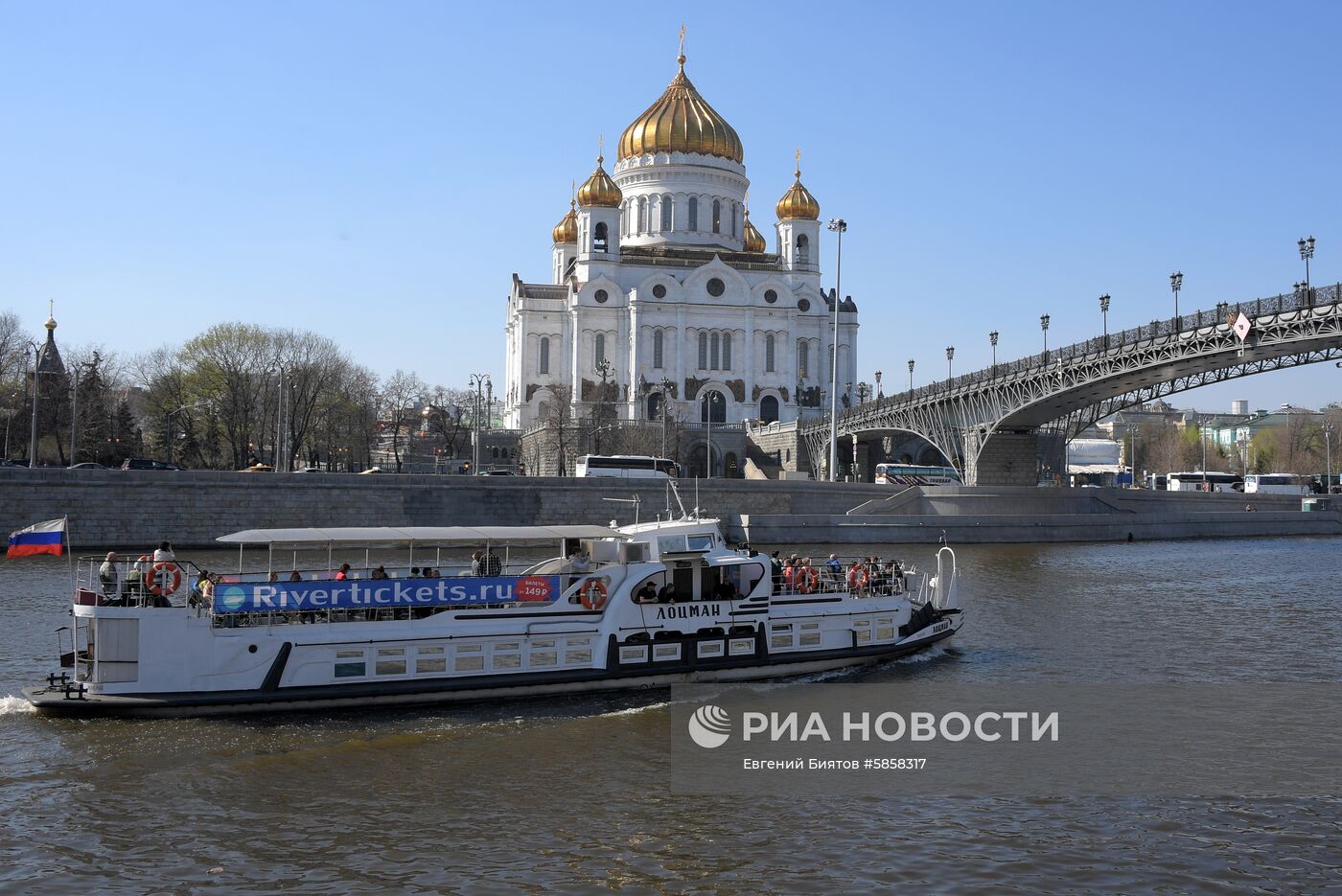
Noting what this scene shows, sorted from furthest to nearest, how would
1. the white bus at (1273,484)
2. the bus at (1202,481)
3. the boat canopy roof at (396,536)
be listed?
the bus at (1202,481) < the white bus at (1273,484) < the boat canopy roof at (396,536)

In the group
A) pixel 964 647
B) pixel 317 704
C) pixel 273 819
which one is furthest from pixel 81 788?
pixel 964 647

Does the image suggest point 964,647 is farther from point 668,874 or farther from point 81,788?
point 81,788

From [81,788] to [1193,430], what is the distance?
402 feet

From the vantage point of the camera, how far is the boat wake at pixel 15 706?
1884cm

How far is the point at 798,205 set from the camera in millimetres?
101188

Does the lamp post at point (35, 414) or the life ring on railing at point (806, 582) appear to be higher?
the lamp post at point (35, 414)

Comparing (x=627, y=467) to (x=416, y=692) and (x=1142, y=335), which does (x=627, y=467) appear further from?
(x=416, y=692)

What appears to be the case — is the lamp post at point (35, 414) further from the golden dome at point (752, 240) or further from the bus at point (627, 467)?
the golden dome at point (752, 240)

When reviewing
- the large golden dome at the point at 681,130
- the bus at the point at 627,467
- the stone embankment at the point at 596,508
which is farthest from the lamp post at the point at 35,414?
the large golden dome at the point at 681,130

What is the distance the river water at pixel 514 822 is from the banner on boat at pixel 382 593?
1.68 metres

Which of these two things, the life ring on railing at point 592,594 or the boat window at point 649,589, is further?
the boat window at point 649,589

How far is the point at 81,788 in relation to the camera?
15500 millimetres

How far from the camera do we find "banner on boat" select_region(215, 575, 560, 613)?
753 inches

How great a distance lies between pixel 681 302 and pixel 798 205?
14453mm
